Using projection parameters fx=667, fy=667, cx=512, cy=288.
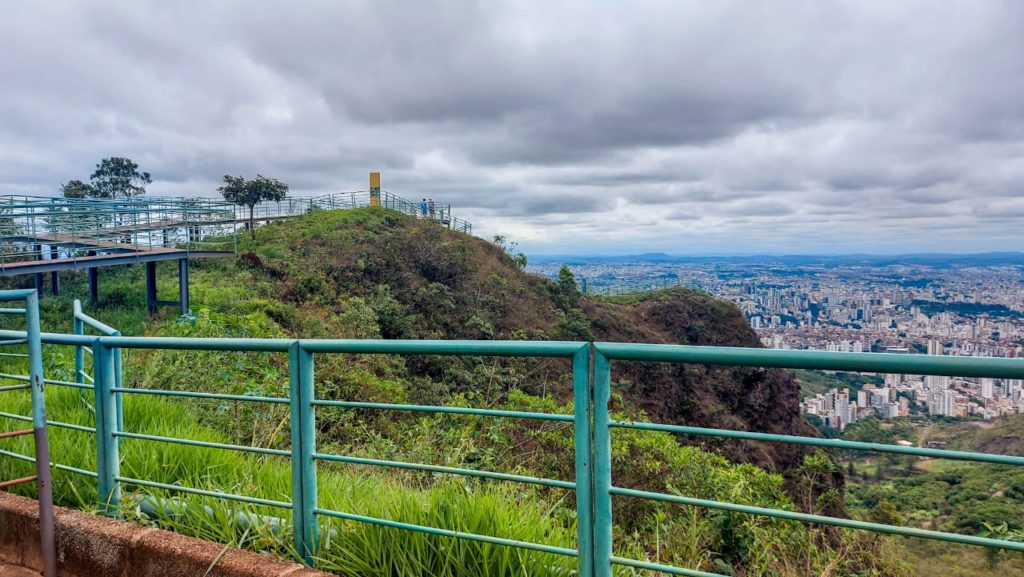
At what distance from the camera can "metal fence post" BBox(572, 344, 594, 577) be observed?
79.6 inches

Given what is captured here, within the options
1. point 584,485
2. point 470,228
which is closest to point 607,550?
point 584,485

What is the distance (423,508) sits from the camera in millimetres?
2535

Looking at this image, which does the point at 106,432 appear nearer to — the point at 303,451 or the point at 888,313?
the point at 303,451

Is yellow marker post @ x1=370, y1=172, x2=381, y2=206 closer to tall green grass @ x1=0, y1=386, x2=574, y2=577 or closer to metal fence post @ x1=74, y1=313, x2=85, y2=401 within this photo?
metal fence post @ x1=74, y1=313, x2=85, y2=401

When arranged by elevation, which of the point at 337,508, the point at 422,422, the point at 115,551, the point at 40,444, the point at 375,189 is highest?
the point at 375,189

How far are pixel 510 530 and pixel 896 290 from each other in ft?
118

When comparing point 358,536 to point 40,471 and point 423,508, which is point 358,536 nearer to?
point 423,508

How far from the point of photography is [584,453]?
79.7 inches

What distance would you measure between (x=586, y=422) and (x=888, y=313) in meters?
29.2

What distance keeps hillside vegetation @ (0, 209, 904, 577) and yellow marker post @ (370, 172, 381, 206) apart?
206 inches

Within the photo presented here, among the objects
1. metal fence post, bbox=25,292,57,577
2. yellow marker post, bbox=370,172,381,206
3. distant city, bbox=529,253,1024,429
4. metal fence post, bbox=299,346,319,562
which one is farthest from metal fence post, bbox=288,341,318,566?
yellow marker post, bbox=370,172,381,206

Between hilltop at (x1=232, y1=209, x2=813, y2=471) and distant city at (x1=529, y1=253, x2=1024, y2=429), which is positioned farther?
hilltop at (x1=232, y1=209, x2=813, y2=471)

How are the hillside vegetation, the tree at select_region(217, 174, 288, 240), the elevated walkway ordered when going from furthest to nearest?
the tree at select_region(217, 174, 288, 240) → the elevated walkway → the hillside vegetation

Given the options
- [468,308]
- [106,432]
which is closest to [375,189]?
[468,308]
